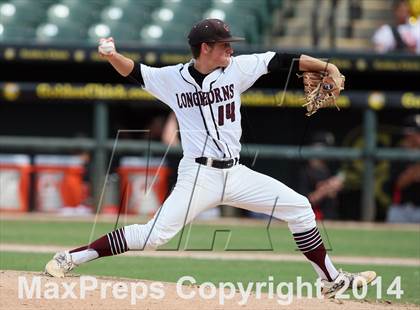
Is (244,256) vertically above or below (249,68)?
below

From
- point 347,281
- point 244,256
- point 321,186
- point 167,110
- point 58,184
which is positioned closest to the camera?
point 347,281

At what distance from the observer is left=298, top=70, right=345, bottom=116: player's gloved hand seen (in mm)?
6371

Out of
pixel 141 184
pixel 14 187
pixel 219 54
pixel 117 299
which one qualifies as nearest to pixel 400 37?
pixel 141 184

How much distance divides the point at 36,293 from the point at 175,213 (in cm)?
95

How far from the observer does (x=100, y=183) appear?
43.4 feet

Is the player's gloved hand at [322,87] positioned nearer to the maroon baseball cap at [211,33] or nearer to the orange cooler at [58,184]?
the maroon baseball cap at [211,33]

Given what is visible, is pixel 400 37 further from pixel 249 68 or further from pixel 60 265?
pixel 60 265

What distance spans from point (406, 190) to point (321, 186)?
3.81 feet

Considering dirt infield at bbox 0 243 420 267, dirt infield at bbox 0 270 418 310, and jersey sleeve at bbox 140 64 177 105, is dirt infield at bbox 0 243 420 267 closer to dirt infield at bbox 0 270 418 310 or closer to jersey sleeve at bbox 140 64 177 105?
dirt infield at bbox 0 270 418 310

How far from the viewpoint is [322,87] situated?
21.2ft

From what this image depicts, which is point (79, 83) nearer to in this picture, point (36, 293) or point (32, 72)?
point (32, 72)

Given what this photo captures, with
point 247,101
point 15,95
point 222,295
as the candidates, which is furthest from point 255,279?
point 15,95

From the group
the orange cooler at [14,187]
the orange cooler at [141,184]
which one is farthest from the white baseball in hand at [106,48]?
the orange cooler at [14,187]

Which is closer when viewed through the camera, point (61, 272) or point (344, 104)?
point (61, 272)
